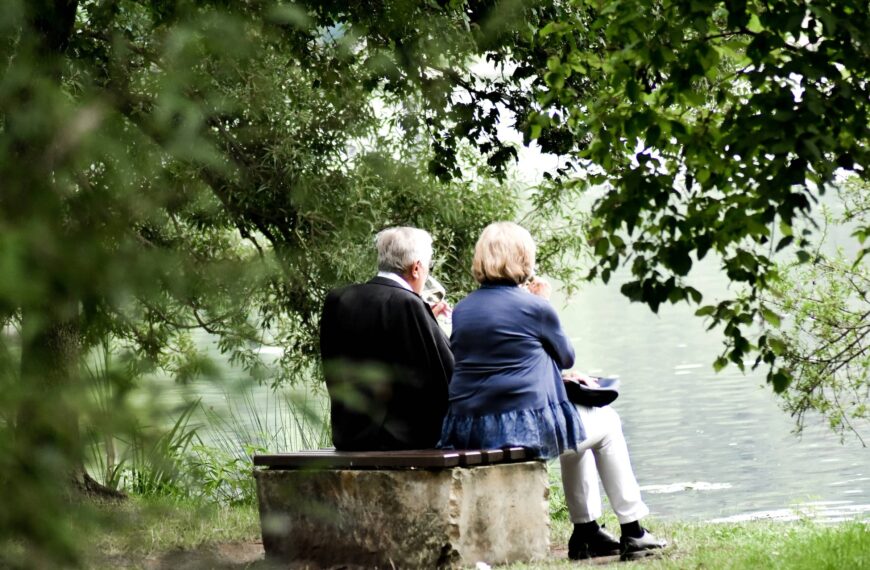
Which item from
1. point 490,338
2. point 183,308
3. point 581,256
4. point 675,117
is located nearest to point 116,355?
point 183,308

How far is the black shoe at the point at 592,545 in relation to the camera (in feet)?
19.8

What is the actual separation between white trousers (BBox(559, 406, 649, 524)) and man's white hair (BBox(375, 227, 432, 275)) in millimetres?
1057

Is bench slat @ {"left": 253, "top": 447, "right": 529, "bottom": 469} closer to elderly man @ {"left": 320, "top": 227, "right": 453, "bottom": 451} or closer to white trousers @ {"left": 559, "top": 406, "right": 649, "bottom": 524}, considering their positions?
elderly man @ {"left": 320, "top": 227, "right": 453, "bottom": 451}

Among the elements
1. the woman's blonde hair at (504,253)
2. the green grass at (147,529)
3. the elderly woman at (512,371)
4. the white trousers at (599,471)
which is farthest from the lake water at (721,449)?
the green grass at (147,529)

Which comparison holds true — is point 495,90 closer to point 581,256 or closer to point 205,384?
point 581,256

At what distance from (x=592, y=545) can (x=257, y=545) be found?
1.65 metres

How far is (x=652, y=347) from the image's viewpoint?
4709 centimetres

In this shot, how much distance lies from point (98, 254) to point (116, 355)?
0.09m

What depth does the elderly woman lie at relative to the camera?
18.6 feet

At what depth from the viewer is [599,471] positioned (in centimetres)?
606

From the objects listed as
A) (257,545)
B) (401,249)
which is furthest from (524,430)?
(257,545)

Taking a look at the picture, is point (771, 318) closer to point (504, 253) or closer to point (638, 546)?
point (504, 253)

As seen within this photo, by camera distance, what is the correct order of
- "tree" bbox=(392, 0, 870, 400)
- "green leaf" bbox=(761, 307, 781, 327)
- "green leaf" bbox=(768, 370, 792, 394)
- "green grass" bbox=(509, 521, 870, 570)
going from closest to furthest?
"tree" bbox=(392, 0, 870, 400)
"green leaf" bbox=(761, 307, 781, 327)
"green leaf" bbox=(768, 370, 792, 394)
"green grass" bbox=(509, 521, 870, 570)

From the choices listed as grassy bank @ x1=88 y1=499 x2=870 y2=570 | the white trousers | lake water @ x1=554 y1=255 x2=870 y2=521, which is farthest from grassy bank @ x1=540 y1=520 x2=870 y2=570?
lake water @ x1=554 y1=255 x2=870 y2=521
